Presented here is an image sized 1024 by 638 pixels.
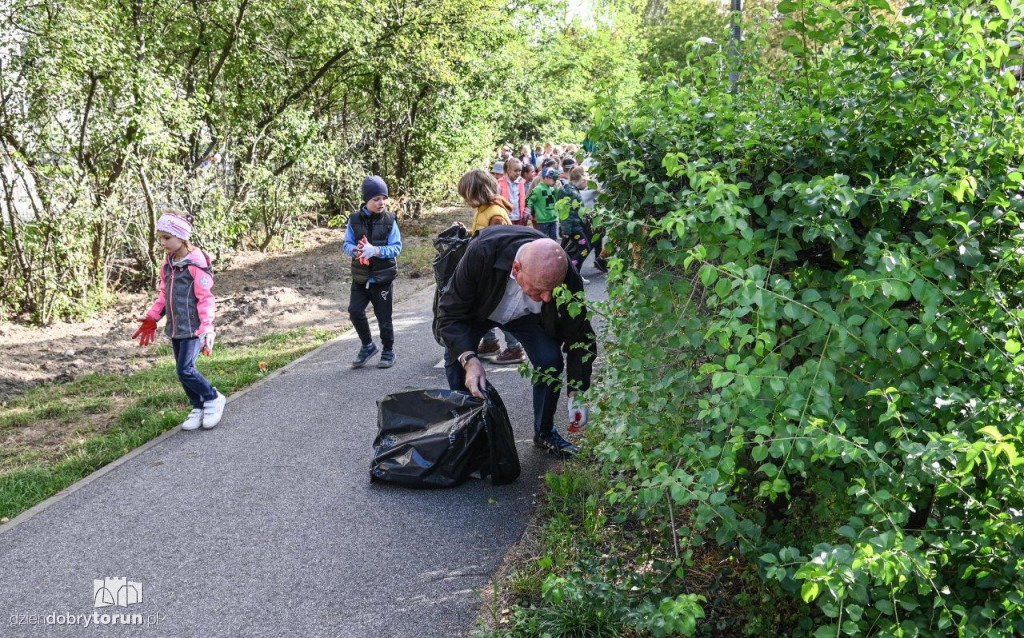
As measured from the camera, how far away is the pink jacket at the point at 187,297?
5691mm

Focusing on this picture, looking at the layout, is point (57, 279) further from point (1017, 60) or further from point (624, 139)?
point (1017, 60)

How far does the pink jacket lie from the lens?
5691 millimetres

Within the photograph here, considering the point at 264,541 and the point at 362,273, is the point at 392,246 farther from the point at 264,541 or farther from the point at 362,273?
the point at 264,541

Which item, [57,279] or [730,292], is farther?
[57,279]

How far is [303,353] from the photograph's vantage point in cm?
827

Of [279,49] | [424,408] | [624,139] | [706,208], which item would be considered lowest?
[424,408]

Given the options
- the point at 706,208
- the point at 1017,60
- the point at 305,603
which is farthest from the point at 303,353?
the point at 1017,60

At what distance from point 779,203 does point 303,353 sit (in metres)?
6.62

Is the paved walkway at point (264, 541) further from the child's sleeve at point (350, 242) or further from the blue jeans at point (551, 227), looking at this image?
the blue jeans at point (551, 227)

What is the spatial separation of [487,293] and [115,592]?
8.67 feet

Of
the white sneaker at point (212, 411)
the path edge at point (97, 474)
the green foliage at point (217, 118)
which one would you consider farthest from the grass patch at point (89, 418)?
the green foliage at point (217, 118)

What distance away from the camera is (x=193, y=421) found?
5.97 m

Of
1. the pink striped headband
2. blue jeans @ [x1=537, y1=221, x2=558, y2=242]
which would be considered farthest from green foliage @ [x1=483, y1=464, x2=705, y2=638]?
blue jeans @ [x1=537, y1=221, x2=558, y2=242]

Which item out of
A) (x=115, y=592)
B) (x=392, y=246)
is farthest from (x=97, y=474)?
(x=392, y=246)
